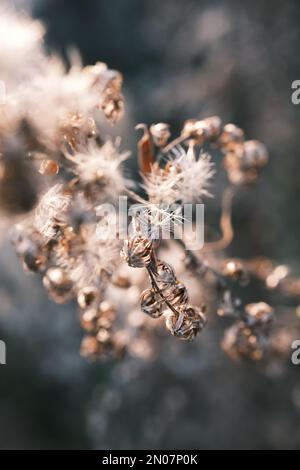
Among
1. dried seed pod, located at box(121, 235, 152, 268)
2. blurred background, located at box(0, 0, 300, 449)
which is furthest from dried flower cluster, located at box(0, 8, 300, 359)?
blurred background, located at box(0, 0, 300, 449)

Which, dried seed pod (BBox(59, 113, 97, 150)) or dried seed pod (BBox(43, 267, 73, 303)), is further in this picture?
dried seed pod (BBox(43, 267, 73, 303))

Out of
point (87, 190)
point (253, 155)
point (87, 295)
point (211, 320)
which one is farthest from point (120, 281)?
point (211, 320)

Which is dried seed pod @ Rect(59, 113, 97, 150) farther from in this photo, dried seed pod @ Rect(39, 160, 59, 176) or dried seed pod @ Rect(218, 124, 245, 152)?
dried seed pod @ Rect(218, 124, 245, 152)

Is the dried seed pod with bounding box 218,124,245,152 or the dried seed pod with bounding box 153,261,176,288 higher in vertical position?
the dried seed pod with bounding box 218,124,245,152

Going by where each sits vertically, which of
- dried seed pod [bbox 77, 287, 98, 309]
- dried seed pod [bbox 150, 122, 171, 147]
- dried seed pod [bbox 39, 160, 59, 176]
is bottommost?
dried seed pod [bbox 77, 287, 98, 309]

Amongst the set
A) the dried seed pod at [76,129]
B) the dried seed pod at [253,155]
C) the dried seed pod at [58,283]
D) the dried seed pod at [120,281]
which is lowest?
the dried seed pod at [58,283]

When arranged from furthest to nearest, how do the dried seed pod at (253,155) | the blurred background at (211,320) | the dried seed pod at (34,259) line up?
the blurred background at (211,320) < the dried seed pod at (253,155) < the dried seed pod at (34,259)

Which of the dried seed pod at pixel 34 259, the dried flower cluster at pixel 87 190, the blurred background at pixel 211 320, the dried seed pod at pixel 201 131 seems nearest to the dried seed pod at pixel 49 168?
Answer: the dried flower cluster at pixel 87 190

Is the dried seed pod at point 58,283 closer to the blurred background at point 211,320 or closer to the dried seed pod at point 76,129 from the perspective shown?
the dried seed pod at point 76,129
